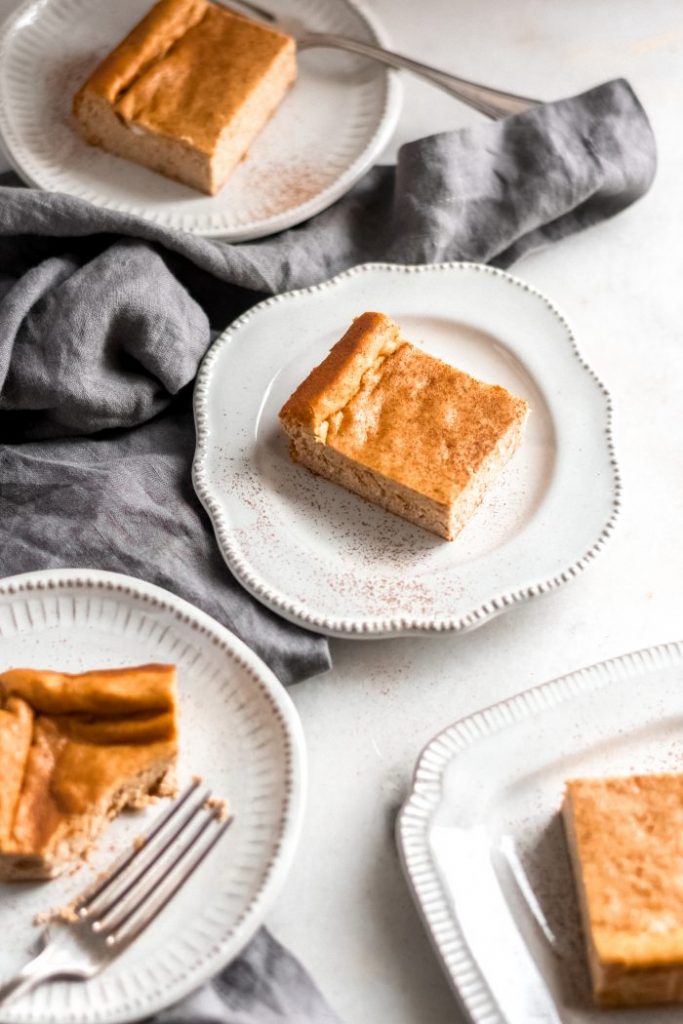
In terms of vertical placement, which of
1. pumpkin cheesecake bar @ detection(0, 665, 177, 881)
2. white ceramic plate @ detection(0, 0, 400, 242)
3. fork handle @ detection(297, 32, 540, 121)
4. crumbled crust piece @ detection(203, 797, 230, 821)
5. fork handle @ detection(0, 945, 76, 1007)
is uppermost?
fork handle @ detection(297, 32, 540, 121)

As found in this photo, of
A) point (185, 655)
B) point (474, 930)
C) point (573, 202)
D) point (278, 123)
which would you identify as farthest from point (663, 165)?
point (474, 930)

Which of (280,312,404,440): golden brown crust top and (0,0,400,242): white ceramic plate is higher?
(0,0,400,242): white ceramic plate

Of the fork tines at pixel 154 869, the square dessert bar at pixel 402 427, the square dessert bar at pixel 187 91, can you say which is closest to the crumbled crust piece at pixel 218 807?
the fork tines at pixel 154 869

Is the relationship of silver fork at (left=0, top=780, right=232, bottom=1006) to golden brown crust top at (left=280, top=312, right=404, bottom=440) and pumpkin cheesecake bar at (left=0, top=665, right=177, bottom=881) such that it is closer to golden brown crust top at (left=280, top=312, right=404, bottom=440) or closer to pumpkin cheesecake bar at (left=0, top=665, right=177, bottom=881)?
pumpkin cheesecake bar at (left=0, top=665, right=177, bottom=881)

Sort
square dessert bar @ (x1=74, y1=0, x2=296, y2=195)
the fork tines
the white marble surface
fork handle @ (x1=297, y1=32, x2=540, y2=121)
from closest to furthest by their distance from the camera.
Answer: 1. the fork tines
2. the white marble surface
3. square dessert bar @ (x1=74, y1=0, x2=296, y2=195)
4. fork handle @ (x1=297, y1=32, x2=540, y2=121)

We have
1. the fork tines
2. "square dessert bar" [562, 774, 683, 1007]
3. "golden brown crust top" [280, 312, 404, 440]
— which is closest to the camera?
"square dessert bar" [562, 774, 683, 1007]

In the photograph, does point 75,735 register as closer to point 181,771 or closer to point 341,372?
point 181,771

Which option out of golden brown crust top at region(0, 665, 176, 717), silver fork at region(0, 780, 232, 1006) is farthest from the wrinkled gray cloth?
golden brown crust top at region(0, 665, 176, 717)

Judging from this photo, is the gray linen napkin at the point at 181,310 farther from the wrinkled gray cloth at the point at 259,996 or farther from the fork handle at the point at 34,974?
the fork handle at the point at 34,974

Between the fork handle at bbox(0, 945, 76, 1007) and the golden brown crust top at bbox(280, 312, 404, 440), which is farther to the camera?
the golden brown crust top at bbox(280, 312, 404, 440)
